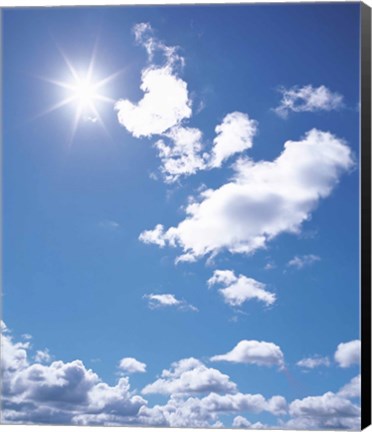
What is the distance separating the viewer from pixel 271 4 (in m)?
6.83

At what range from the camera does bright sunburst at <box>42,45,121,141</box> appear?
7.07m

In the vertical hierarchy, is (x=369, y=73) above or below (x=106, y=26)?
below

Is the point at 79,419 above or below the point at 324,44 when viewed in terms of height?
below

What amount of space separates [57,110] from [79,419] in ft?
9.99

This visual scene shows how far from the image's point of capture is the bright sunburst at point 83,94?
7.07 meters

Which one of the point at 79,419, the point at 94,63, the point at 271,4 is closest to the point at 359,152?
the point at 271,4

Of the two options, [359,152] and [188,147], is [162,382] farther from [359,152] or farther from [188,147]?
[359,152]

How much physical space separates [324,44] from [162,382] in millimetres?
3646

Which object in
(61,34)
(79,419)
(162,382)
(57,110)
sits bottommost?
(79,419)

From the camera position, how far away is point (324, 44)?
22.4ft

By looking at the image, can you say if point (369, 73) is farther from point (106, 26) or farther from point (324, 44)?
point (106, 26)

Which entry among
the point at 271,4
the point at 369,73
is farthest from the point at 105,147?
the point at 369,73

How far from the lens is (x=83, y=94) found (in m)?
7.11

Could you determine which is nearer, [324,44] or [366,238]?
[366,238]
